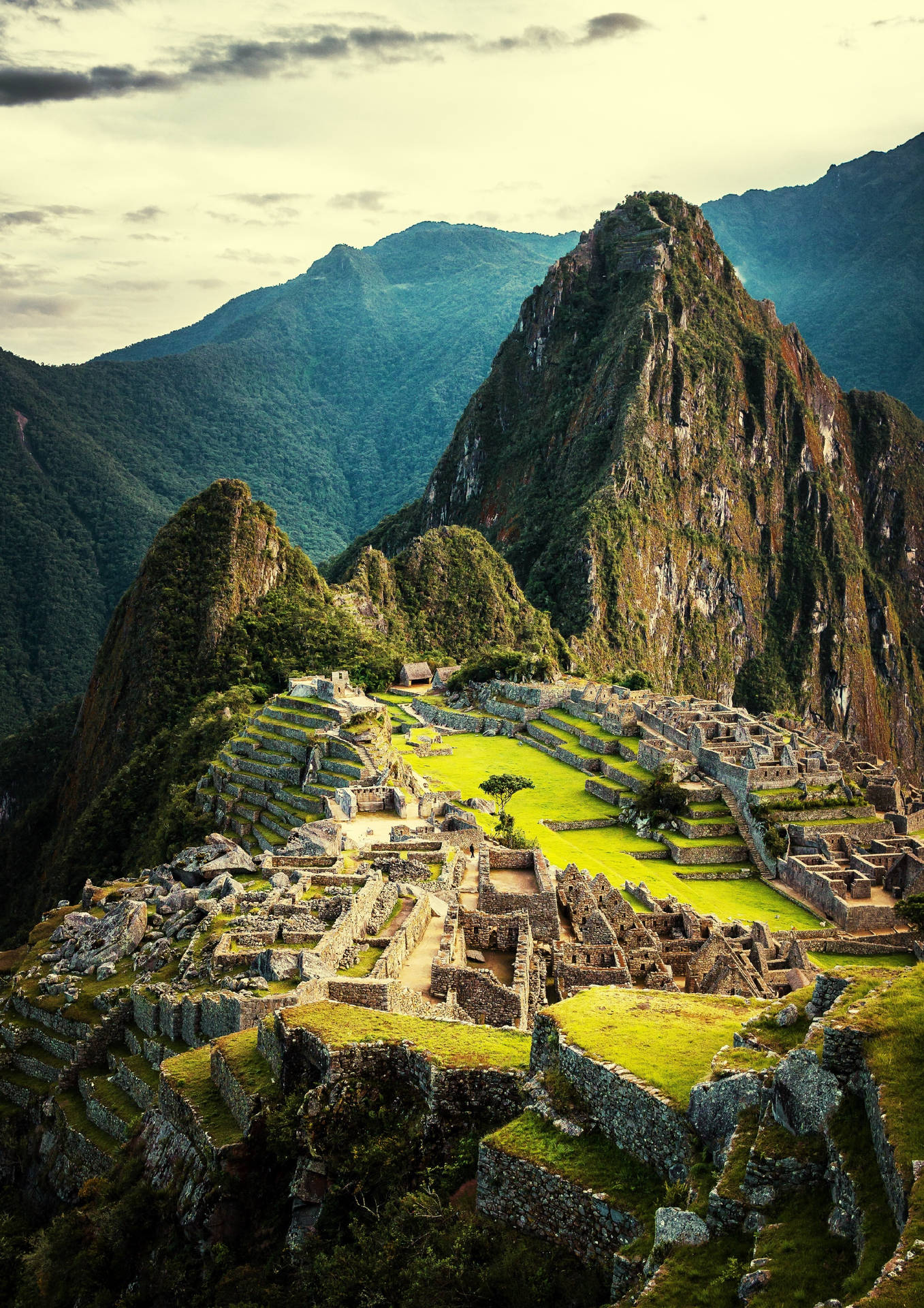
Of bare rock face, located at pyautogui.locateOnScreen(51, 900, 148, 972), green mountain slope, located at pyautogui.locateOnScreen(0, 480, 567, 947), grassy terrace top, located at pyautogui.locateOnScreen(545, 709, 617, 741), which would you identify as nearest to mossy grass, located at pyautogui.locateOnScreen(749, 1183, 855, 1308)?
bare rock face, located at pyautogui.locateOnScreen(51, 900, 148, 972)

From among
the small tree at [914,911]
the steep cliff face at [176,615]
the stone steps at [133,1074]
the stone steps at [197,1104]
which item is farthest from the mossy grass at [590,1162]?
the steep cliff face at [176,615]

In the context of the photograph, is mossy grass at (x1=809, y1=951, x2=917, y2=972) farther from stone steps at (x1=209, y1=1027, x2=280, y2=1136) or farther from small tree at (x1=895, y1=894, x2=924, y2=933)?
stone steps at (x1=209, y1=1027, x2=280, y2=1136)

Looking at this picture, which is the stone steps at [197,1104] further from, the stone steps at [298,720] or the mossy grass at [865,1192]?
the stone steps at [298,720]

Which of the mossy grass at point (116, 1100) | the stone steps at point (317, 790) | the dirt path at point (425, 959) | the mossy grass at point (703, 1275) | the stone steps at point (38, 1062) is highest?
the mossy grass at point (703, 1275)

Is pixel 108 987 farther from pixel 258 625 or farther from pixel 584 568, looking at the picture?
pixel 584 568

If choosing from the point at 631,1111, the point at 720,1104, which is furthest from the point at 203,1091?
the point at 720,1104
